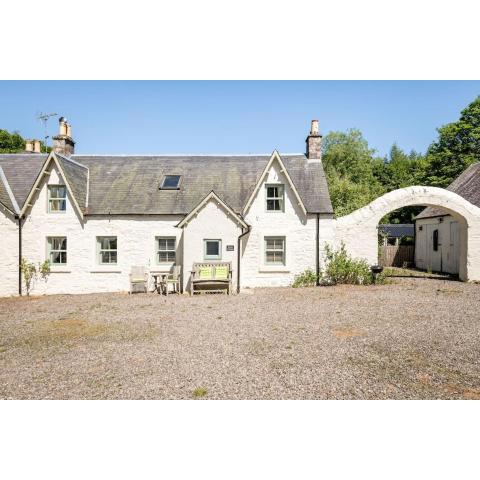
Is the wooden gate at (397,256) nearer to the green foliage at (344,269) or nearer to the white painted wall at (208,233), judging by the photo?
the green foliage at (344,269)

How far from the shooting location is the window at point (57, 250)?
16.8 meters

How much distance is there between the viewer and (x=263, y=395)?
542 cm

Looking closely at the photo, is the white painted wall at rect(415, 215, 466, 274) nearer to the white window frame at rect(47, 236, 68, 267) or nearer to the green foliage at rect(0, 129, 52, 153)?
the white window frame at rect(47, 236, 68, 267)

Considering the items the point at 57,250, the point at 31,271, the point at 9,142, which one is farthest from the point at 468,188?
the point at 9,142

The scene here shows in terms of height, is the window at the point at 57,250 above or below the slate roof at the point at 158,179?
below

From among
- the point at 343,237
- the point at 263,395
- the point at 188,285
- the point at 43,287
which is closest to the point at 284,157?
the point at 343,237

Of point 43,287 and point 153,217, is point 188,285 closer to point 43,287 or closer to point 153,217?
point 153,217

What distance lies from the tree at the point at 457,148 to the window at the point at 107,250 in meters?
36.6

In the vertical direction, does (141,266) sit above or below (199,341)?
above

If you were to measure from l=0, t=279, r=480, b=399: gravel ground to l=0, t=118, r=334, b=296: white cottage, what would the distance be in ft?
11.1

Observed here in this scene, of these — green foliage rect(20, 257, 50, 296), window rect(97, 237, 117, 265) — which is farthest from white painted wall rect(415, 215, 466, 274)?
green foliage rect(20, 257, 50, 296)

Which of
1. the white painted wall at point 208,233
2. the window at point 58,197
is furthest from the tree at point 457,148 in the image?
the window at point 58,197

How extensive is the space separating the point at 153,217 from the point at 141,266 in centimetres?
267

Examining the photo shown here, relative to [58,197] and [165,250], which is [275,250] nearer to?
[165,250]
